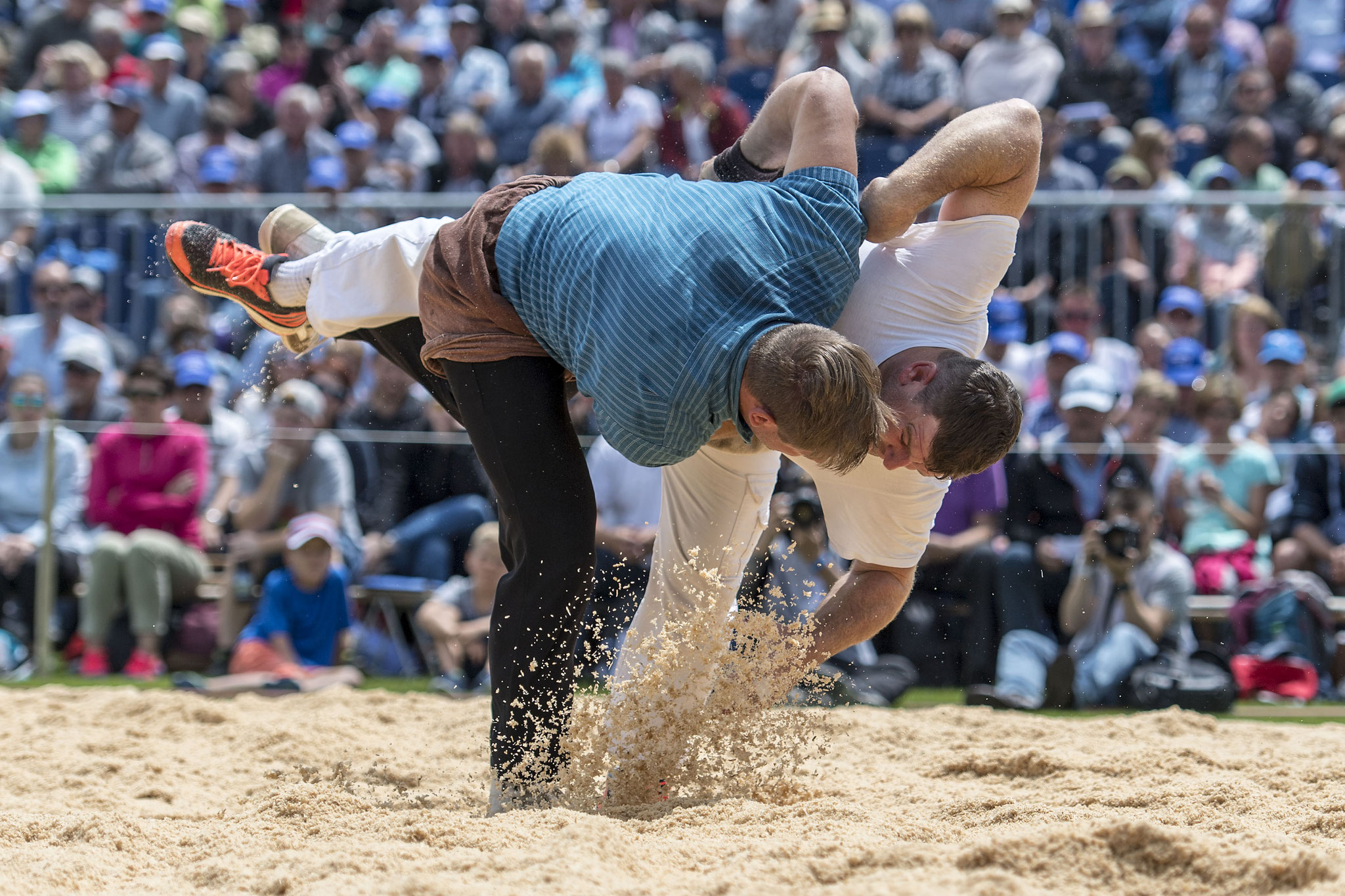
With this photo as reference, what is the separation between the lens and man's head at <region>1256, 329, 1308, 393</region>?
22.0ft

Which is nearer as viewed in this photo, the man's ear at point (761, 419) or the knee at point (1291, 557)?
the man's ear at point (761, 419)

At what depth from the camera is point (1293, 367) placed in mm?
6715

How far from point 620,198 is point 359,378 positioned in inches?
168

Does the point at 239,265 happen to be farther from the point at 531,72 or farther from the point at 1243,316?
the point at 531,72

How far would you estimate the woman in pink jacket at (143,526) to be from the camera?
6020 mm

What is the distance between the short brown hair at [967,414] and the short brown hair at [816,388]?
0.19 metres

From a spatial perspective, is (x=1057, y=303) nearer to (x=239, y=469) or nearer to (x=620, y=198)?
(x=239, y=469)

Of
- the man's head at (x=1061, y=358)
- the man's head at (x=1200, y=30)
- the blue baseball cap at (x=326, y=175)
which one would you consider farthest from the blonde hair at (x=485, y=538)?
the man's head at (x=1200, y=30)

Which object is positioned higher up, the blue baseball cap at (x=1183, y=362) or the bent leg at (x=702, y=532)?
the blue baseball cap at (x=1183, y=362)

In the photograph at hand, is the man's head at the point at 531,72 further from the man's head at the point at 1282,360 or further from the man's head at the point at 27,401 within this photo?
the man's head at the point at 1282,360

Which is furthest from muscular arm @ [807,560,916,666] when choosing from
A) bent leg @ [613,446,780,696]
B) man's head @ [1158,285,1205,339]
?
man's head @ [1158,285,1205,339]

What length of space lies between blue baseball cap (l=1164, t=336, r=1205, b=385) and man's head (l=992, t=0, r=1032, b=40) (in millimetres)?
2505

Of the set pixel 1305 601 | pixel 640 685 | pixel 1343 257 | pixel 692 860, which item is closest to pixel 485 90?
pixel 1343 257

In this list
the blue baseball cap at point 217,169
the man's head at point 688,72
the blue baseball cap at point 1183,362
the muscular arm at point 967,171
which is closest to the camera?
the muscular arm at point 967,171
